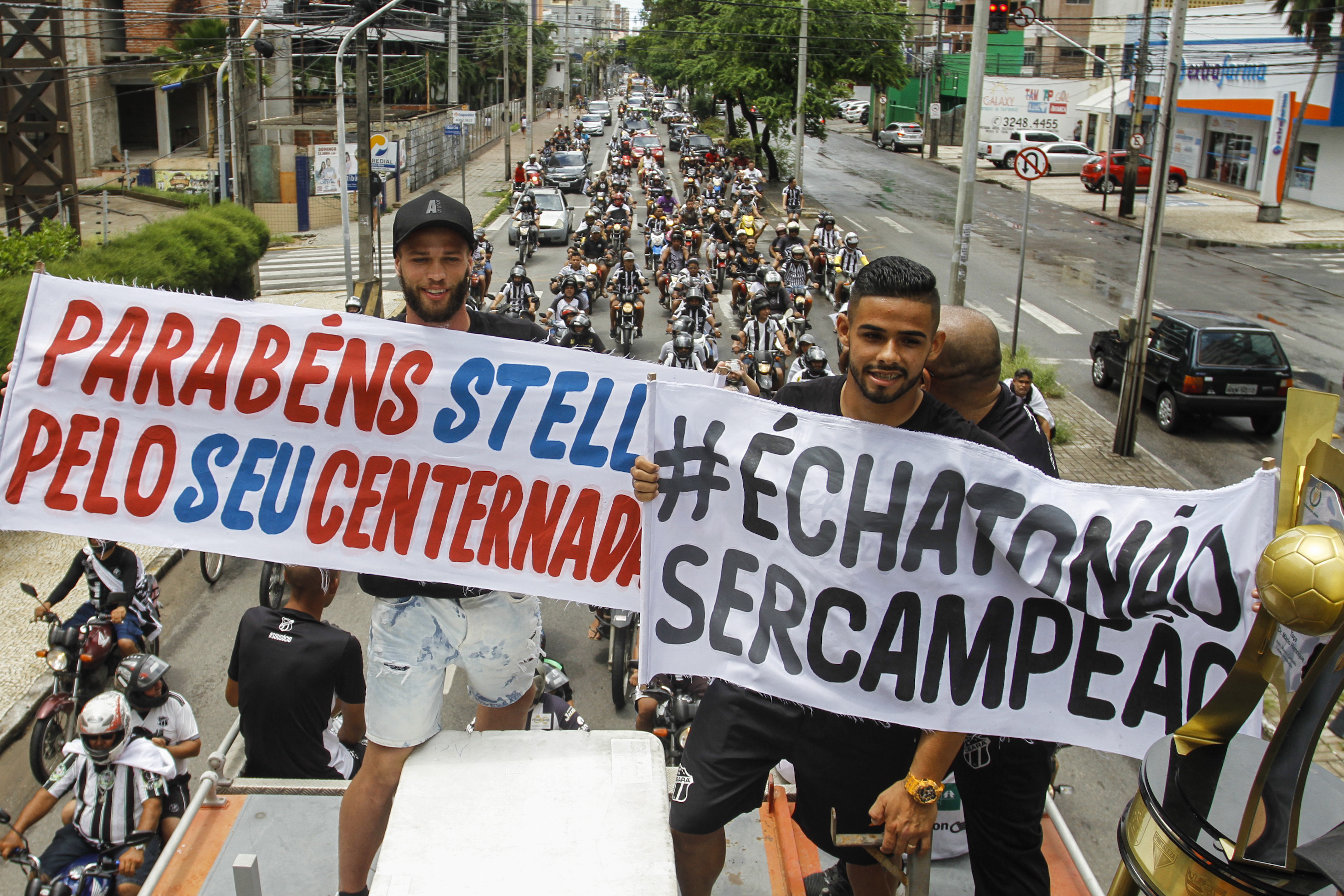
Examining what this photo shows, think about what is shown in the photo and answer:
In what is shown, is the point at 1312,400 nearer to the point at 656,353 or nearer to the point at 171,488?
the point at 171,488

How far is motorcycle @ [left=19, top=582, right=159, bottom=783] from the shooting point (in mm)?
8062

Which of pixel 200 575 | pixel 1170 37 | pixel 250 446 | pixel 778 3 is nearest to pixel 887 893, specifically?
pixel 250 446

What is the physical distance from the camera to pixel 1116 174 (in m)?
46.3

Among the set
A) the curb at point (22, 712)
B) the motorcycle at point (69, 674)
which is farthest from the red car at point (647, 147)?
the motorcycle at point (69, 674)

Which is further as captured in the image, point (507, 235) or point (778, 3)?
point (778, 3)

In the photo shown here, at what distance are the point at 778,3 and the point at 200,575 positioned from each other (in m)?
35.6

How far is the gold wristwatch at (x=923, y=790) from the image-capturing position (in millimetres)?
3379

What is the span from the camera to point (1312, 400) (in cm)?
218

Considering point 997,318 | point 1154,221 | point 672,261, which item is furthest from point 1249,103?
point 1154,221

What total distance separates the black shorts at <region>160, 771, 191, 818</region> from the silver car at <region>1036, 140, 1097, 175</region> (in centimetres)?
5299

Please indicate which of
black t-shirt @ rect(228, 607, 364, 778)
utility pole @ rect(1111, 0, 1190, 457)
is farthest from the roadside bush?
utility pole @ rect(1111, 0, 1190, 457)

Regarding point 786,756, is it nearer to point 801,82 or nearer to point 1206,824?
point 1206,824

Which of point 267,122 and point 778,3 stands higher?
point 778,3

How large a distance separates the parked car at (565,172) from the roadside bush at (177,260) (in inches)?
933
